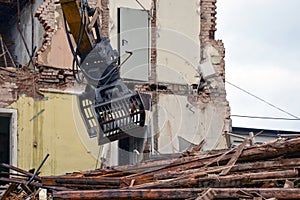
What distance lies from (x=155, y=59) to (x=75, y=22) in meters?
5.57

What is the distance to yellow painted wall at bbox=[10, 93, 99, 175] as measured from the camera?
57.9 feet

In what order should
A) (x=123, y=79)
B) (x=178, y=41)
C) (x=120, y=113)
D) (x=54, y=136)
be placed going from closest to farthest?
(x=120, y=113) < (x=54, y=136) < (x=123, y=79) < (x=178, y=41)

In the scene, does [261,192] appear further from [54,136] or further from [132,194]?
[54,136]

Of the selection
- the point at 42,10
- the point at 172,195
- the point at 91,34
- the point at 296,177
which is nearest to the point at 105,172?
the point at 172,195

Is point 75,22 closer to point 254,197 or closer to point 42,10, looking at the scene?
point 42,10

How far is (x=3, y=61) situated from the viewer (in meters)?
19.8

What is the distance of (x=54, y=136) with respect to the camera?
17969 mm

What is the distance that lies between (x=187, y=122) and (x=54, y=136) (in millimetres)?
3376

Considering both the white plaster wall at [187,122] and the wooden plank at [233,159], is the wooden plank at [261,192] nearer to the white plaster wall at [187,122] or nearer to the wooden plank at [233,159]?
the wooden plank at [233,159]

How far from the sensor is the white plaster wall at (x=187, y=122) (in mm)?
19381

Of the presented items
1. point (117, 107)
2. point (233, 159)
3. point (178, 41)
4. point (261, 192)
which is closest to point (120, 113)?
point (117, 107)

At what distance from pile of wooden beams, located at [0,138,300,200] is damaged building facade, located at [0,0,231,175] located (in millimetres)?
8497

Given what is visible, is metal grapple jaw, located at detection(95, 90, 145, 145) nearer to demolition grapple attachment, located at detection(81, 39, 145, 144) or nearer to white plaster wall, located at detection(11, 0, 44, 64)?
demolition grapple attachment, located at detection(81, 39, 145, 144)

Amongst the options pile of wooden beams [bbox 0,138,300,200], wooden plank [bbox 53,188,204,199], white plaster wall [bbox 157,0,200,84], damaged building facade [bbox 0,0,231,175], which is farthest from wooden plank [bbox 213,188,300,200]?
white plaster wall [bbox 157,0,200,84]
